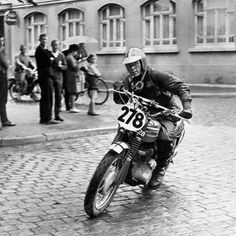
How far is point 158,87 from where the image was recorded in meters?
6.20

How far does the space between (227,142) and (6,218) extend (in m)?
5.18

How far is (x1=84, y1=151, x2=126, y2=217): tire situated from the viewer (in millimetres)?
5301

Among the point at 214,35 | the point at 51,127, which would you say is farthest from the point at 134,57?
the point at 214,35

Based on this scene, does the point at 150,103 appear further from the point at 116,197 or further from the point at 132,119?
the point at 116,197

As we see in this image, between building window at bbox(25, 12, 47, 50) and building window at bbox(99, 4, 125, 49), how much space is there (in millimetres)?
4081

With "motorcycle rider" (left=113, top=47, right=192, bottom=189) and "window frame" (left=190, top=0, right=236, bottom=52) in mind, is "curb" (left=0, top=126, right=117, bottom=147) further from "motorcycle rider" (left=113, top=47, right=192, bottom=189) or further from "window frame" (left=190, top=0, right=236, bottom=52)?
"window frame" (left=190, top=0, right=236, bottom=52)

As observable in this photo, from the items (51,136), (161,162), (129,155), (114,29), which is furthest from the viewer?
(114,29)

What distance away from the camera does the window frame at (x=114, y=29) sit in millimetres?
25458

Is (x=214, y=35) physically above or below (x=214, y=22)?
below

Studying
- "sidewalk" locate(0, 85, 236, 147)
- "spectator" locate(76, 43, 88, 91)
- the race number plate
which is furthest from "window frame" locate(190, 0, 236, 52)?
the race number plate

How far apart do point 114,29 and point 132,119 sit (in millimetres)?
20475

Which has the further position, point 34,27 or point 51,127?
point 34,27

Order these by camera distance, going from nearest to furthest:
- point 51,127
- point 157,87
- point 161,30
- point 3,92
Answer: point 157,87 < point 51,127 < point 3,92 < point 161,30

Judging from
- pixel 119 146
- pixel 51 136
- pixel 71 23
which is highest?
pixel 71 23
